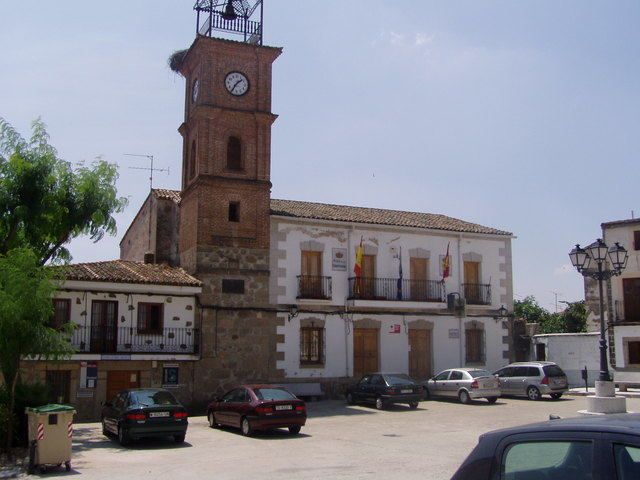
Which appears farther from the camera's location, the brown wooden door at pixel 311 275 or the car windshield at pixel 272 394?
the brown wooden door at pixel 311 275

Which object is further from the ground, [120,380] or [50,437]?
[120,380]

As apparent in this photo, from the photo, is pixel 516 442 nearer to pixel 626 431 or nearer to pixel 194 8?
pixel 626 431

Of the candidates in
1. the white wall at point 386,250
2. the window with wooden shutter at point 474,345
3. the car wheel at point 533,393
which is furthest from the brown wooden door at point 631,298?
the car wheel at point 533,393

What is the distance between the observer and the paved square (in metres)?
12.9

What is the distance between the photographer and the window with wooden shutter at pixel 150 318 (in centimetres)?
2456

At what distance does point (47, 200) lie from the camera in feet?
62.0

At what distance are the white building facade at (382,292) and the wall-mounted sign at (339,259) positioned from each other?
4 cm

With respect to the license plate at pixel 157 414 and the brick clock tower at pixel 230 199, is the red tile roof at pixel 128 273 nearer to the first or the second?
the brick clock tower at pixel 230 199

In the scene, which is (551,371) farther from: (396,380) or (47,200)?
(47,200)

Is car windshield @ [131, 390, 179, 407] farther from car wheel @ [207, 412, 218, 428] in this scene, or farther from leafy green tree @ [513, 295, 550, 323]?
leafy green tree @ [513, 295, 550, 323]

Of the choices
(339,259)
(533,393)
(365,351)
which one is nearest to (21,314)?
(339,259)

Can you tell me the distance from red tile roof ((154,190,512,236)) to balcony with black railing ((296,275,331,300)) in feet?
8.13

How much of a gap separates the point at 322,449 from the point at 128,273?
12374 mm

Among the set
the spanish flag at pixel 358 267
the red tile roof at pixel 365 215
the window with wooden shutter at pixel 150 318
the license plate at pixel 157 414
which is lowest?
the license plate at pixel 157 414
